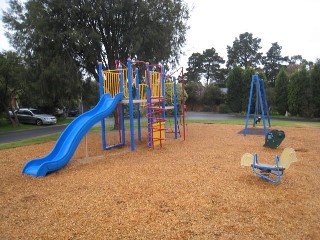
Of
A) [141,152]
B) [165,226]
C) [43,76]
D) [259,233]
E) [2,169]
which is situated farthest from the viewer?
[43,76]

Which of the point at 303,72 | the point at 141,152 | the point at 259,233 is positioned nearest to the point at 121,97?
the point at 141,152

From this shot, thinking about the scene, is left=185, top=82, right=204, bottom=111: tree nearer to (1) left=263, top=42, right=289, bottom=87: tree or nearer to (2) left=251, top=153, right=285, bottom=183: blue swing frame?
(1) left=263, top=42, right=289, bottom=87: tree

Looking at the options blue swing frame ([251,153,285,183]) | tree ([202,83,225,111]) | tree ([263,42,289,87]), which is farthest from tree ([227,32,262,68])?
blue swing frame ([251,153,285,183])

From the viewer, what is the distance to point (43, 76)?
1285 cm

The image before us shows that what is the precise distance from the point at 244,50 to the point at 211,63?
25.6ft

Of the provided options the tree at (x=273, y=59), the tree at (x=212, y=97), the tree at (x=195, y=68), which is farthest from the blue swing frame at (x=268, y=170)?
the tree at (x=273, y=59)

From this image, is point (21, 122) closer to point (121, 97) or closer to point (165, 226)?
point (121, 97)

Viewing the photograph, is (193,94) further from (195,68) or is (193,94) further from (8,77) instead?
(8,77)

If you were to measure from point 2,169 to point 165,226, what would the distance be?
5.86 meters

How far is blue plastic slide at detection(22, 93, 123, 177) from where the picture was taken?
277 inches

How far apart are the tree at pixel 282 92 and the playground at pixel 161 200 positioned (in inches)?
922

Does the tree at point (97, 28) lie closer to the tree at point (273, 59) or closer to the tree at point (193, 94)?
the tree at point (193, 94)

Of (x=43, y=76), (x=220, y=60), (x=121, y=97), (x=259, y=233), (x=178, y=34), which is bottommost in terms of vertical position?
(x=259, y=233)

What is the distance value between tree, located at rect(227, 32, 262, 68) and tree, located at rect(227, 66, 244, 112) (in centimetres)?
2619
